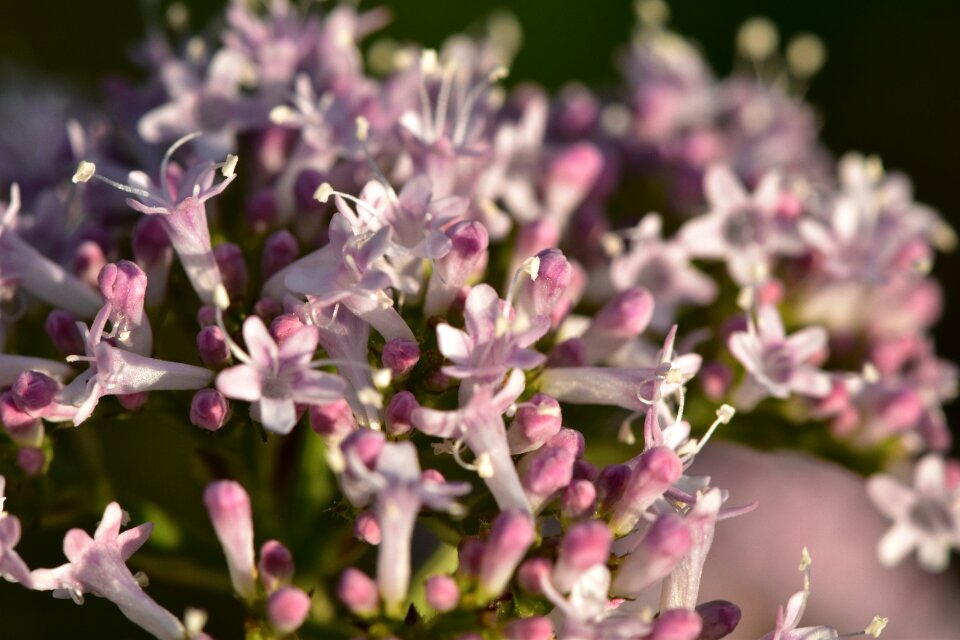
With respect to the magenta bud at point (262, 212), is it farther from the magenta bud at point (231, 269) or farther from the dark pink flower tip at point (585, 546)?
the dark pink flower tip at point (585, 546)

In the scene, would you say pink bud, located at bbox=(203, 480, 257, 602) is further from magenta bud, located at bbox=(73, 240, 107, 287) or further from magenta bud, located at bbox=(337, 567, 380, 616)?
magenta bud, located at bbox=(73, 240, 107, 287)

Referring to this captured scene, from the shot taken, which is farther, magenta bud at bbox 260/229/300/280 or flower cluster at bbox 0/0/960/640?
magenta bud at bbox 260/229/300/280

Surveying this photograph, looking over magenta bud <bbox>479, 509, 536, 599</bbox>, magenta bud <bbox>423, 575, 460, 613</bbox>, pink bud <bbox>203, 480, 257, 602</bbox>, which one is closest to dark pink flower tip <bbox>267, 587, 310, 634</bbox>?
pink bud <bbox>203, 480, 257, 602</bbox>

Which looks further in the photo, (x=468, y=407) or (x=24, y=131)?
(x=24, y=131)

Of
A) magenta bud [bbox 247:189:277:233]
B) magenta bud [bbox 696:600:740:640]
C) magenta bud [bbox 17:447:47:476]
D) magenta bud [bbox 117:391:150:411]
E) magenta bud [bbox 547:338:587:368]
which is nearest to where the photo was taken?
magenta bud [bbox 696:600:740:640]

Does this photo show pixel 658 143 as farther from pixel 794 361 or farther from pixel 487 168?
pixel 794 361

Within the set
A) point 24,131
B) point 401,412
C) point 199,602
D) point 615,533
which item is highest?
point 401,412

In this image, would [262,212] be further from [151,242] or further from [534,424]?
[534,424]

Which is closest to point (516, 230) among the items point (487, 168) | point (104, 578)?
point (487, 168)
